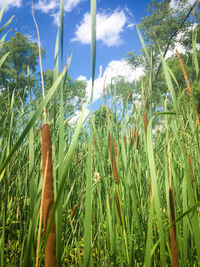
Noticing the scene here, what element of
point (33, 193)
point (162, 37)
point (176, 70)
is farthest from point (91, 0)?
point (162, 37)

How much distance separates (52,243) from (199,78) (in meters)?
0.81

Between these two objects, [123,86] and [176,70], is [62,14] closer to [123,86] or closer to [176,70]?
[176,70]

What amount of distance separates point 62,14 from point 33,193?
0.43 m

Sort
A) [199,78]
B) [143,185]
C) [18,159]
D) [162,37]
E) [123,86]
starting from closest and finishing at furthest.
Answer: [199,78] → [143,185] → [18,159] → [162,37] → [123,86]

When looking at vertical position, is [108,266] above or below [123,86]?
below

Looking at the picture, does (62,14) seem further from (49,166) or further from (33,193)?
(33,193)

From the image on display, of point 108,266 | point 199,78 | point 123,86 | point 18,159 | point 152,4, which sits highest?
point 152,4

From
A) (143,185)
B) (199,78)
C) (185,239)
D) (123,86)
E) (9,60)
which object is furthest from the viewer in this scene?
(123,86)

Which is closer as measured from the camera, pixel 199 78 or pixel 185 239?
pixel 185 239

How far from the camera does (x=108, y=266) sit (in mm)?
822

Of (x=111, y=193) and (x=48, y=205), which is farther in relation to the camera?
(x=111, y=193)

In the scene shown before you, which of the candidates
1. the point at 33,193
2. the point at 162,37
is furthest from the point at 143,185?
the point at 162,37

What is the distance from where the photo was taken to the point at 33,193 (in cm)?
47

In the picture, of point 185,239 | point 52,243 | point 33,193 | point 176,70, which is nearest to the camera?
point 52,243
